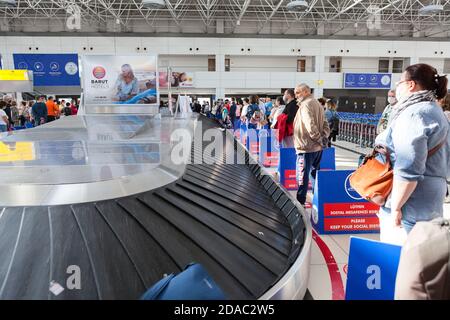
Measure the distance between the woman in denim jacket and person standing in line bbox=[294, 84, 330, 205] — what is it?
1798 mm

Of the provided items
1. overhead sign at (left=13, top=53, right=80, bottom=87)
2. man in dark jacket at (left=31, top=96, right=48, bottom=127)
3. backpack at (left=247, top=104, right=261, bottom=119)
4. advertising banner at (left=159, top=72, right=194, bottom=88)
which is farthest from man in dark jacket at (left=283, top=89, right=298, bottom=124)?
advertising banner at (left=159, top=72, right=194, bottom=88)

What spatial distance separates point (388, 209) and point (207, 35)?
2491 cm

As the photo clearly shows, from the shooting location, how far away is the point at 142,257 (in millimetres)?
1828

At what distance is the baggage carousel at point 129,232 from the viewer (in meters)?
1.66

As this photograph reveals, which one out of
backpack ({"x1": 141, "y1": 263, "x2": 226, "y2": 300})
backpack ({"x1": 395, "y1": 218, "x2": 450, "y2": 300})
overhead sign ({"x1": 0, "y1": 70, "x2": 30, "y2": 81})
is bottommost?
backpack ({"x1": 141, "y1": 263, "x2": 226, "y2": 300})

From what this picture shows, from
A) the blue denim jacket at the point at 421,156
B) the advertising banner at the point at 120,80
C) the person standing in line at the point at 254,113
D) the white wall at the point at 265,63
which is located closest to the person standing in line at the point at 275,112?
the person standing in line at the point at 254,113

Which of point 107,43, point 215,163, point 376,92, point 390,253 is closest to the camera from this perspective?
point 390,253

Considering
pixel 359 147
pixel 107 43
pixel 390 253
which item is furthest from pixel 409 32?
pixel 390 253

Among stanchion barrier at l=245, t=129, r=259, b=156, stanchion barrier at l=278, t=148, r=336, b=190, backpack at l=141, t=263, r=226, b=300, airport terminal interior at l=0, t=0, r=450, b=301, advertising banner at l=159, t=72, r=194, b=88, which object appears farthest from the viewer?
advertising banner at l=159, t=72, r=194, b=88

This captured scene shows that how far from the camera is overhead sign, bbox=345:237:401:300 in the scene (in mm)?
1777

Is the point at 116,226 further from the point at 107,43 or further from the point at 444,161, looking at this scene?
the point at 107,43

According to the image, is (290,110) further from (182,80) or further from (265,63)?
(265,63)

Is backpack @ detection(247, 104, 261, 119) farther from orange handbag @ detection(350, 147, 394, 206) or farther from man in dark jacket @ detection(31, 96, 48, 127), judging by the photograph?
orange handbag @ detection(350, 147, 394, 206)

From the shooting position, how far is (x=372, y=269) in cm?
185
